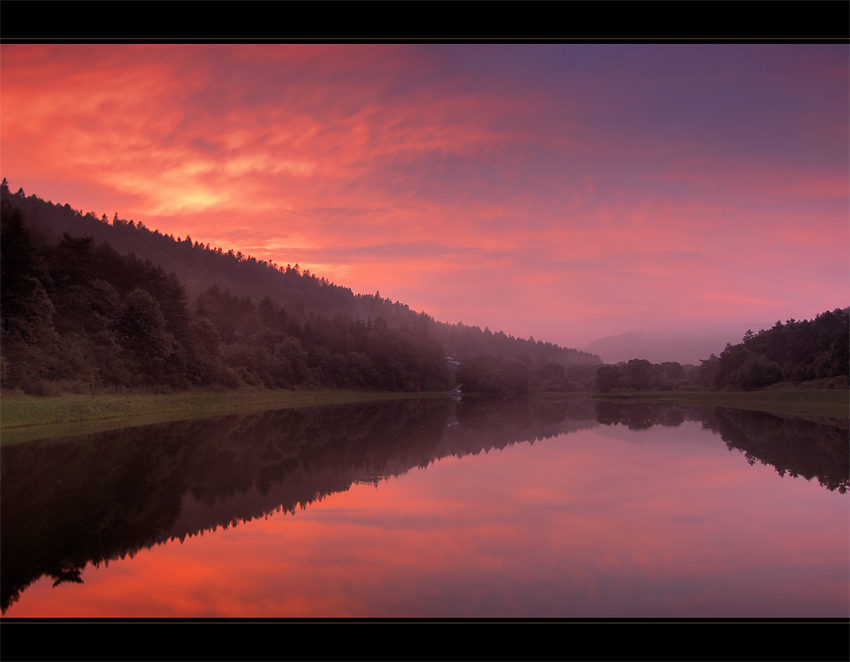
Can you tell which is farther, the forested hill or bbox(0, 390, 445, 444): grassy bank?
the forested hill

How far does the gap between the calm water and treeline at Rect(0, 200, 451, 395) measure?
56.7 ft

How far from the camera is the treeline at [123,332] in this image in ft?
109

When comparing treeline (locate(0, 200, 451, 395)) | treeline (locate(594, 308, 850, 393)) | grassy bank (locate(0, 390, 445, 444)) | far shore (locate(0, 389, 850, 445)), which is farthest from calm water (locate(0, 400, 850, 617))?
treeline (locate(594, 308, 850, 393))

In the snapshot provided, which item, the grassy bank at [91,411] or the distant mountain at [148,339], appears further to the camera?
the distant mountain at [148,339]

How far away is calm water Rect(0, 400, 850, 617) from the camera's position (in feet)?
22.1

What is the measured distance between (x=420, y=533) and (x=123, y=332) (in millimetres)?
46699

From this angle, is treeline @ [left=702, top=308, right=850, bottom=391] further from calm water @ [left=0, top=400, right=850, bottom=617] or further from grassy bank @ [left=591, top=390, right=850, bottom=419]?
calm water @ [left=0, top=400, right=850, bottom=617]

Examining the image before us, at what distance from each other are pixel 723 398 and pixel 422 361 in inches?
2370

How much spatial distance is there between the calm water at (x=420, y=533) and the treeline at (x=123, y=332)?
1727cm

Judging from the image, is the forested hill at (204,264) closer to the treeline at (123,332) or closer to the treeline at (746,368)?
the treeline at (746,368)

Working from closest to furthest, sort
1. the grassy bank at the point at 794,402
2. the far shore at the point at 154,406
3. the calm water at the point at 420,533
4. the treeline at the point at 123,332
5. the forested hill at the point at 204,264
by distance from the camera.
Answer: the calm water at the point at 420,533 < the far shore at the point at 154,406 < the treeline at the point at 123,332 < the grassy bank at the point at 794,402 < the forested hill at the point at 204,264

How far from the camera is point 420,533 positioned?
9.66 meters

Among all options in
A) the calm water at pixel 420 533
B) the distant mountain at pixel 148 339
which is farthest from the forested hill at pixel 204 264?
the calm water at pixel 420 533
